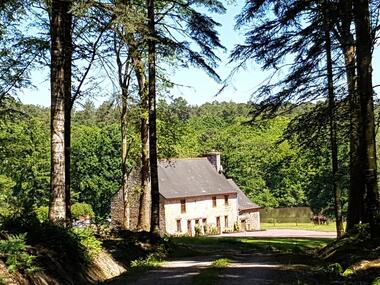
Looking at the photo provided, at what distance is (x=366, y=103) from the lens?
10695mm

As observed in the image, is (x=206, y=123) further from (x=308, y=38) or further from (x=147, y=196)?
(x=308, y=38)

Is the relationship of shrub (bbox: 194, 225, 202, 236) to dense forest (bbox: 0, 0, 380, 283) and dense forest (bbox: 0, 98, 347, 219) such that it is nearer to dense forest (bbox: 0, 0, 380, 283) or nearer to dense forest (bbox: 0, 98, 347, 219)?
dense forest (bbox: 0, 98, 347, 219)

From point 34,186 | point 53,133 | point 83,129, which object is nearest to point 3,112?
point 53,133

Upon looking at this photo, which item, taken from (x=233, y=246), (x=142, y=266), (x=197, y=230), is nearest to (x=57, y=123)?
(x=142, y=266)

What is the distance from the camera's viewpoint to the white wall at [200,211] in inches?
2184

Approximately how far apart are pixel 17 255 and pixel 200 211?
51.2 metres

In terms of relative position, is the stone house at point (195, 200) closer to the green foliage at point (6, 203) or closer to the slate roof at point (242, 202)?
the slate roof at point (242, 202)

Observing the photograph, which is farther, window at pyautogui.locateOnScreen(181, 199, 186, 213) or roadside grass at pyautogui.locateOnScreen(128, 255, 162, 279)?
window at pyautogui.locateOnScreen(181, 199, 186, 213)

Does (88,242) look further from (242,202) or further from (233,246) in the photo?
(242,202)

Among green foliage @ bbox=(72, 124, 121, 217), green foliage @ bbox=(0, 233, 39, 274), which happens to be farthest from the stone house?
green foliage @ bbox=(0, 233, 39, 274)

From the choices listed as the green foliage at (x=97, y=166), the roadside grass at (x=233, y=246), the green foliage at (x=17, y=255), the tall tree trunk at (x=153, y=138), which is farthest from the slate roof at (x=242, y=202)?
the green foliage at (x=17, y=255)

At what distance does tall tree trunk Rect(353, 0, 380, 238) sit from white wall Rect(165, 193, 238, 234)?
4440cm

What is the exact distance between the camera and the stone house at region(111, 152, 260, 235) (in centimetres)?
5553

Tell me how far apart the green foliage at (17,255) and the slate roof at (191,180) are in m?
46.4
